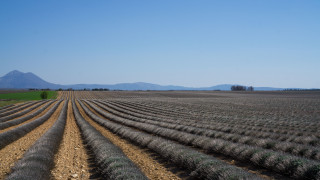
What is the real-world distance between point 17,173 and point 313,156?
9.94m

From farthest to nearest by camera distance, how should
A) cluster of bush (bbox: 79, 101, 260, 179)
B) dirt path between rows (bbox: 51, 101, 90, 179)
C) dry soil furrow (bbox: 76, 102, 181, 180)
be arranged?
dirt path between rows (bbox: 51, 101, 90, 179) → dry soil furrow (bbox: 76, 102, 181, 180) → cluster of bush (bbox: 79, 101, 260, 179)

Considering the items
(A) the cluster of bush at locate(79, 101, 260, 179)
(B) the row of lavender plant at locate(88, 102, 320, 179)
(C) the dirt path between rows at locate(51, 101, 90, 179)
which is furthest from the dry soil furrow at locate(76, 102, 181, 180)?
(B) the row of lavender plant at locate(88, 102, 320, 179)

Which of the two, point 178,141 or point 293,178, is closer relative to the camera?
point 293,178

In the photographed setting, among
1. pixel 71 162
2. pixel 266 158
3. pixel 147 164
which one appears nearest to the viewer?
pixel 266 158

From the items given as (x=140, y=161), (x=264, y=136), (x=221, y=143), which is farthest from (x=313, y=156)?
(x=140, y=161)

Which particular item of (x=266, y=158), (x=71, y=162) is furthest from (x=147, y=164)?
(x=266, y=158)

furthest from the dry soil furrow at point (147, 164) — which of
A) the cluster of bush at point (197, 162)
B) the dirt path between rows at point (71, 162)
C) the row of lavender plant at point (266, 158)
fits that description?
the row of lavender plant at point (266, 158)

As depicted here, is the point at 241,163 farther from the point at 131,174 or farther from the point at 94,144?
the point at 94,144

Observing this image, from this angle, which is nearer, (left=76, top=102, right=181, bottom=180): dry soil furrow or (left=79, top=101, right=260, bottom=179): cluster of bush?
(left=79, top=101, right=260, bottom=179): cluster of bush

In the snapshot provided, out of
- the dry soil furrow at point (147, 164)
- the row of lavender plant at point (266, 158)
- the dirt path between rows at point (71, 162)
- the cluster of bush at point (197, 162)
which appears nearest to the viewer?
the cluster of bush at point (197, 162)

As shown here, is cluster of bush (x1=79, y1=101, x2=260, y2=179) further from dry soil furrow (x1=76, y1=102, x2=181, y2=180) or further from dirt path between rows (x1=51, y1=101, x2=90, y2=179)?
dirt path between rows (x1=51, y1=101, x2=90, y2=179)

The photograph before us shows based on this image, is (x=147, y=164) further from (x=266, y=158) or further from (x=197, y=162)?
(x=266, y=158)

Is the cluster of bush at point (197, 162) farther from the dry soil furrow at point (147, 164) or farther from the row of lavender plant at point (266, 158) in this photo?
the row of lavender plant at point (266, 158)

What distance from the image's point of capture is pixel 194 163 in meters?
8.70
